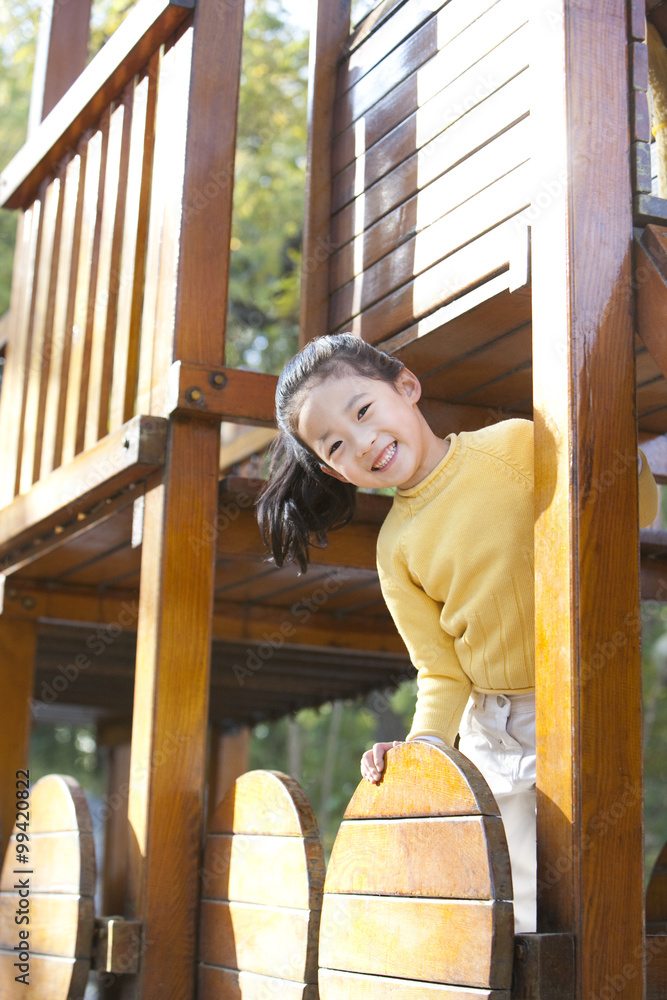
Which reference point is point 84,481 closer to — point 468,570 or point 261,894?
point 261,894

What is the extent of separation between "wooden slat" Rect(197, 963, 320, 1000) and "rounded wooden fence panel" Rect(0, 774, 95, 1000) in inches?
15.5

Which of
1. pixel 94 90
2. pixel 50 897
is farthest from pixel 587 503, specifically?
pixel 94 90

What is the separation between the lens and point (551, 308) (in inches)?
104

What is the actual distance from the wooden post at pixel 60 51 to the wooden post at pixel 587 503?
353cm

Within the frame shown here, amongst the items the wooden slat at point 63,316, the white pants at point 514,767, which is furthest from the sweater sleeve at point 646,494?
the wooden slat at point 63,316

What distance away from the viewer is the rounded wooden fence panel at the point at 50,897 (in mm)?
3588

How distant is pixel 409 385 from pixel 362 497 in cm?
117

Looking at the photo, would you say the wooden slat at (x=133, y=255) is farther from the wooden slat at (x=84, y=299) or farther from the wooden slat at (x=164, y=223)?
the wooden slat at (x=84, y=299)

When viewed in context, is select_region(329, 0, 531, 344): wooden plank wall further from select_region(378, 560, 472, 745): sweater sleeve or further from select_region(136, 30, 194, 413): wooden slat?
select_region(378, 560, 472, 745): sweater sleeve

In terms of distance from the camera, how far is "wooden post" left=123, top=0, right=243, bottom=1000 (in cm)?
346

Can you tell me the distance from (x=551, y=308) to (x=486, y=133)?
798mm

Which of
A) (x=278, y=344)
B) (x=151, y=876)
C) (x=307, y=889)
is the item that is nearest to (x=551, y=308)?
(x=307, y=889)

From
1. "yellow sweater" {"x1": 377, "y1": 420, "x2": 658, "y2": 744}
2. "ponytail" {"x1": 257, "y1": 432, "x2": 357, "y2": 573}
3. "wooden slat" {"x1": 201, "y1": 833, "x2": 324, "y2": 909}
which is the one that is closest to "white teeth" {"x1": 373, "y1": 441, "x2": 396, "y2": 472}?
"yellow sweater" {"x1": 377, "y1": 420, "x2": 658, "y2": 744}

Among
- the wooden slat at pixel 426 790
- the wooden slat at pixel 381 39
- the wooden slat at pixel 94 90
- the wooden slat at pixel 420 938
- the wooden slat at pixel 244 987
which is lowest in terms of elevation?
the wooden slat at pixel 244 987
